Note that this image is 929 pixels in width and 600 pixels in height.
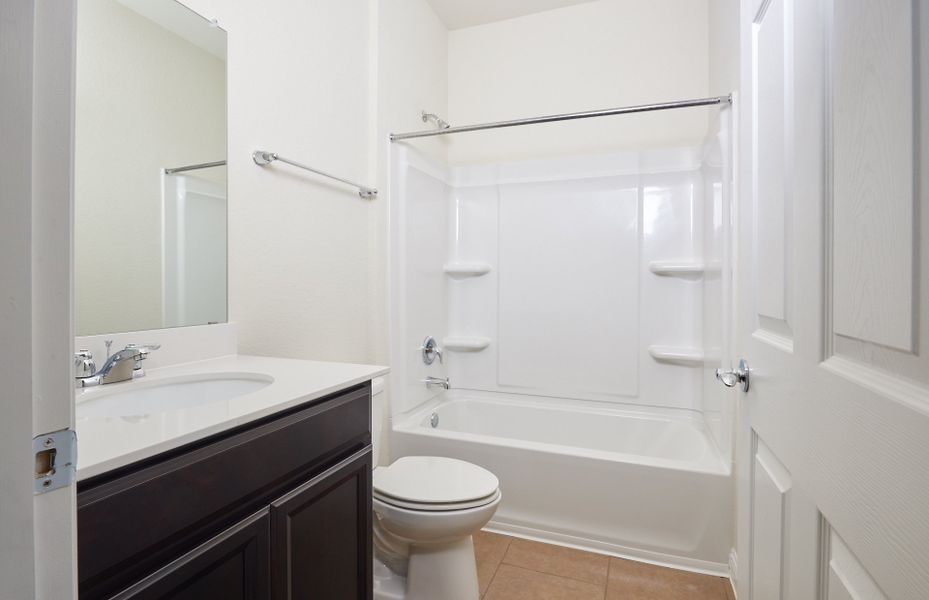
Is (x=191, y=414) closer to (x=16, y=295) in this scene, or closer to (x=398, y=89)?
(x=16, y=295)

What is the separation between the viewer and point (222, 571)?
2.51 feet

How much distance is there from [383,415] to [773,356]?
1.70m

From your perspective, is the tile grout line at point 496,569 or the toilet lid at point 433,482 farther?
the tile grout line at point 496,569

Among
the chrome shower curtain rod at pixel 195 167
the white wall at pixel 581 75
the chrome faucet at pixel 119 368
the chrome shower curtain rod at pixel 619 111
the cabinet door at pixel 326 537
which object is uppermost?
A: the white wall at pixel 581 75

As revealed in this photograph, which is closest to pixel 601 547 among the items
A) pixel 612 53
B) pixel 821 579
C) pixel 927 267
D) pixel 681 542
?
pixel 681 542

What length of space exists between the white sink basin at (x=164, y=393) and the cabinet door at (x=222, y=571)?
12.3 inches

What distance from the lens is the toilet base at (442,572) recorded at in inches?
58.0

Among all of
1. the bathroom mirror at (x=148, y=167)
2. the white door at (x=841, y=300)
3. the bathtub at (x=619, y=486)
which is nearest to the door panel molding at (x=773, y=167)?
the white door at (x=841, y=300)

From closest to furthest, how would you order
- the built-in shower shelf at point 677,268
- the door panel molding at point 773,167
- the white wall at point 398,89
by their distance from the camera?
the door panel molding at point 773,167
the white wall at point 398,89
the built-in shower shelf at point 677,268

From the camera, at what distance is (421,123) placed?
2.57 meters

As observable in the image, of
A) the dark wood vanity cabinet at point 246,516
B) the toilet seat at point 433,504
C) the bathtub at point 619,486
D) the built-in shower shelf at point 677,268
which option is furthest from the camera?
the built-in shower shelf at point 677,268

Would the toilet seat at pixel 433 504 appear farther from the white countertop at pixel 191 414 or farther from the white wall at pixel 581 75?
the white wall at pixel 581 75

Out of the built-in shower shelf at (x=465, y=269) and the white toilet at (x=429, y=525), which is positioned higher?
the built-in shower shelf at (x=465, y=269)

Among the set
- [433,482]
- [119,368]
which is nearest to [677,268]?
[433,482]
